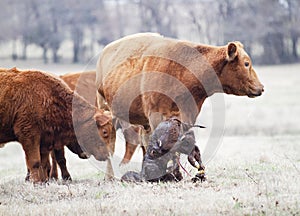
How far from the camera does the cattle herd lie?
346 inches

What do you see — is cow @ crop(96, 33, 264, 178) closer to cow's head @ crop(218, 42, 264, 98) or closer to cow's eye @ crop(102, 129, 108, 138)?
cow's head @ crop(218, 42, 264, 98)

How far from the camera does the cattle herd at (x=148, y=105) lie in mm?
8781

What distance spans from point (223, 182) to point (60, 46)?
4966cm

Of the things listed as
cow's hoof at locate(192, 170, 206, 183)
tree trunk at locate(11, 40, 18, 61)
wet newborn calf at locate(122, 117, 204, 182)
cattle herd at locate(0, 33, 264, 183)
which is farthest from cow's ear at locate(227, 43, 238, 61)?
tree trunk at locate(11, 40, 18, 61)

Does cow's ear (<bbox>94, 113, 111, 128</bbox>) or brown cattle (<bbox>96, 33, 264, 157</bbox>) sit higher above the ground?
brown cattle (<bbox>96, 33, 264, 157</bbox>)

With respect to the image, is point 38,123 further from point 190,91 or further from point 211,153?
point 211,153

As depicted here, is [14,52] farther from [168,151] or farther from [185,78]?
[168,151]

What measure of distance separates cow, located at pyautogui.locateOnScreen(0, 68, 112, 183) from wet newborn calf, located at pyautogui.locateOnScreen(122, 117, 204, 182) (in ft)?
4.04

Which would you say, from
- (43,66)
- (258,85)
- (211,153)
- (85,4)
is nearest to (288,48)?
(43,66)

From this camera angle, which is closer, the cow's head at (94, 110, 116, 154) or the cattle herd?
the cattle herd

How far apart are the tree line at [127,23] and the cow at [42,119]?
1775cm

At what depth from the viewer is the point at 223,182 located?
27.6ft

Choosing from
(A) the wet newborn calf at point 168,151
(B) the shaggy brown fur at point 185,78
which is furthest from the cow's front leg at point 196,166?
(B) the shaggy brown fur at point 185,78

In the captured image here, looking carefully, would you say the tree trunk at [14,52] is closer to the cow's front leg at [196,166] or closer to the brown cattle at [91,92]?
the brown cattle at [91,92]
